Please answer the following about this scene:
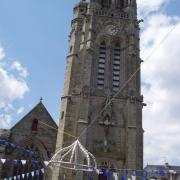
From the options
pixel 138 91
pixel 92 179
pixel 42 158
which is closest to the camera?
pixel 92 179

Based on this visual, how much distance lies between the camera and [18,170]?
24859 mm

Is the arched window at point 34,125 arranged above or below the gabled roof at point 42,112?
below

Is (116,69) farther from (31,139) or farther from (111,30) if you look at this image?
(31,139)

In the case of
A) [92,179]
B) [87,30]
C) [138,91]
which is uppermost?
[87,30]

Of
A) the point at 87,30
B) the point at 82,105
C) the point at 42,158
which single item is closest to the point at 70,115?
the point at 82,105

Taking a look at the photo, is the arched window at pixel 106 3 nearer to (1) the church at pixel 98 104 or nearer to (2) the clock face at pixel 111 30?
(1) the church at pixel 98 104

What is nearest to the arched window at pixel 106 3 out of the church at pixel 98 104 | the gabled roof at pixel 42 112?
the church at pixel 98 104

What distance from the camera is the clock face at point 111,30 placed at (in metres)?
30.9

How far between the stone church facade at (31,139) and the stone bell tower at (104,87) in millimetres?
1502

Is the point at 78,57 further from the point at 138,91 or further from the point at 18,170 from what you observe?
the point at 18,170

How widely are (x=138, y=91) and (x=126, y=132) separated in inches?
162

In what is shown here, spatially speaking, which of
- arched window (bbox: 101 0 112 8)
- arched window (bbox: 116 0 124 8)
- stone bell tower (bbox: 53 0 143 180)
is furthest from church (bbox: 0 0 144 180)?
arched window (bbox: 116 0 124 8)

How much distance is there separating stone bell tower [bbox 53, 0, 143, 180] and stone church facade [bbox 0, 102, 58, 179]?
150cm

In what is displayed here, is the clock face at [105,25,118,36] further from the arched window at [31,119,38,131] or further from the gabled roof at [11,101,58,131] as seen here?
the arched window at [31,119,38,131]
